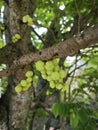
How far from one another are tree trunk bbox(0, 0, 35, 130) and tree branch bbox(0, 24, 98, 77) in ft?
1.48

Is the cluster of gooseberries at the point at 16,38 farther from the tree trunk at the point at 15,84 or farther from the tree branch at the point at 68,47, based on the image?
the tree branch at the point at 68,47

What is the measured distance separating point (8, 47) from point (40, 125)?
2040mm

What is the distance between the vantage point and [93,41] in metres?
1.37

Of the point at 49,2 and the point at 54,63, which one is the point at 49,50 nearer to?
the point at 54,63

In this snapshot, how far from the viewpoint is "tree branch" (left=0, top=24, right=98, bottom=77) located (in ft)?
4.44

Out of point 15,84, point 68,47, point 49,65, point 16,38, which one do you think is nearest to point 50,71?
point 49,65

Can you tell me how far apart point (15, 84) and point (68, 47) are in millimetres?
779

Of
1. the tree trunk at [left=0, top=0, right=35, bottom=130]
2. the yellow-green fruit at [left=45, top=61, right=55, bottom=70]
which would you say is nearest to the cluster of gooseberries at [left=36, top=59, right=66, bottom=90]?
the yellow-green fruit at [left=45, top=61, right=55, bottom=70]

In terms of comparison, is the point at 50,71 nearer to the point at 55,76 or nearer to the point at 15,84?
the point at 55,76

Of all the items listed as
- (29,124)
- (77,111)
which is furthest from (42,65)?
(29,124)

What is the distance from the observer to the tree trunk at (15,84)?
203cm

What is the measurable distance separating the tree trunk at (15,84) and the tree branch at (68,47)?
0.45m

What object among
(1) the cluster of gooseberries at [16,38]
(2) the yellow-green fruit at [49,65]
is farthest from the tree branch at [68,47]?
(1) the cluster of gooseberries at [16,38]

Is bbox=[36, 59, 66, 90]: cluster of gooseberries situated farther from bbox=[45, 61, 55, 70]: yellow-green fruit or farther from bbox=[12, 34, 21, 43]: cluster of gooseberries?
bbox=[12, 34, 21, 43]: cluster of gooseberries
